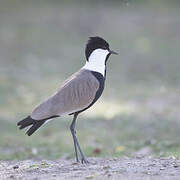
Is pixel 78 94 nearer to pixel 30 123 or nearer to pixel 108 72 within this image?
pixel 30 123

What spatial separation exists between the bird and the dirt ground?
49 centimetres

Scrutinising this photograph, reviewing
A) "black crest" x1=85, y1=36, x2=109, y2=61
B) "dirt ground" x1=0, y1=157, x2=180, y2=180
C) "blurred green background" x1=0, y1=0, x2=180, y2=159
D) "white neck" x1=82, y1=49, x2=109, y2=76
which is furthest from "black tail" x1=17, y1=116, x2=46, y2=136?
"blurred green background" x1=0, y1=0, x2=180, y2=159

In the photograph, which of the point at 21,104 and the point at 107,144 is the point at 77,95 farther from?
the point at 21,104

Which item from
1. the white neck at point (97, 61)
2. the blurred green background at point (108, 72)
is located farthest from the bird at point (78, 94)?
the blurred green background at point (108, 72)

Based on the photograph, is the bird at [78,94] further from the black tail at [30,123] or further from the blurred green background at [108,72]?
the blurred green background at [108,72]

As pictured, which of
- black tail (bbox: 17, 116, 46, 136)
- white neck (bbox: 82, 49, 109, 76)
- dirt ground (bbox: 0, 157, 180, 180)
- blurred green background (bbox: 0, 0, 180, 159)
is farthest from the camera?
blurred green background (bbox: 0, 0, 180, 159)

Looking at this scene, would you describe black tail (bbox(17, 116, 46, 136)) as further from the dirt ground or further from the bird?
the dirt ground

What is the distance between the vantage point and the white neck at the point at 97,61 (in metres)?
7.60

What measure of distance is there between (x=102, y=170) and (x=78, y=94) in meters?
1.19

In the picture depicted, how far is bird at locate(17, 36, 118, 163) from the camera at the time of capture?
709 centimetres

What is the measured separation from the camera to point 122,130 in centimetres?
1219

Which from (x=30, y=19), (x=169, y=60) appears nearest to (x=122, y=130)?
(x=169, y=60)

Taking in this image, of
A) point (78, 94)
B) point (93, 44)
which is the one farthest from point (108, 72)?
point (78, 94)

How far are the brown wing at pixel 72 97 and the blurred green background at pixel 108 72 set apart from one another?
2133 millimetres
